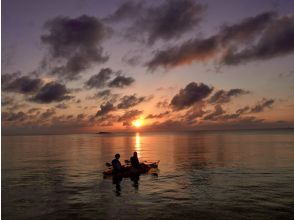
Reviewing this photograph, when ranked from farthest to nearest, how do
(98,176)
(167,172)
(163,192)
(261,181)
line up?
(167,172), (98,176), (261,181), (163,192)

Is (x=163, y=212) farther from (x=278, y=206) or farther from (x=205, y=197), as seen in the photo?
(x=278, y=206)

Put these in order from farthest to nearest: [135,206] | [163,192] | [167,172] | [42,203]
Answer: [167,172] → [163,192] → [42,203] → [135,206]

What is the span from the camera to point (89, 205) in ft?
89.1

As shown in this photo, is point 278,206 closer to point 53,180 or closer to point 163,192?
point 163,192

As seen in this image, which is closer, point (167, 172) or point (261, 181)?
point (261, 181)

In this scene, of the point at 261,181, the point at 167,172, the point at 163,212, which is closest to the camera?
the point at 163,212

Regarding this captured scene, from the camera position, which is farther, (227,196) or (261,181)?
(261,181)

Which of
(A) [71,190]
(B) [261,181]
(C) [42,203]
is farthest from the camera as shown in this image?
(B) [261,181]

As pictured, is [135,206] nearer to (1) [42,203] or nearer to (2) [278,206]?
(1) [42,203]

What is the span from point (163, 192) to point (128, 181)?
7978mm

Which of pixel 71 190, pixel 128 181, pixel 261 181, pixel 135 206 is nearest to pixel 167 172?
pixel 128 181

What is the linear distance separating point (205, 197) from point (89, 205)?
1092 cm

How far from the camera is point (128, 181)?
128ft

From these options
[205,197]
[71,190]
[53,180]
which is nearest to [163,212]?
[205,197]
